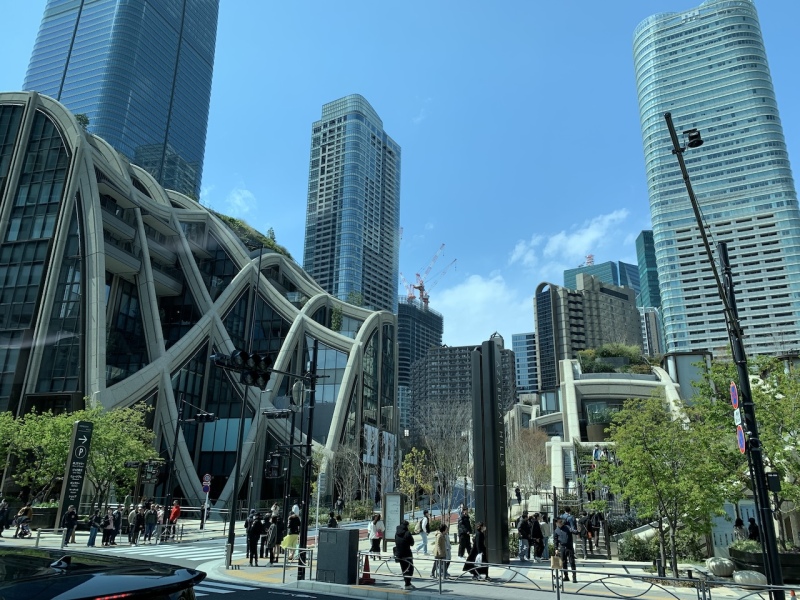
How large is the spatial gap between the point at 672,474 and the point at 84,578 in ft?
62.6

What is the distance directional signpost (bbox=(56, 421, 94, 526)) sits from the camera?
93.7 feet

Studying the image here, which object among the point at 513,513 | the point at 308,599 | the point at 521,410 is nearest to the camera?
the point at 308,599

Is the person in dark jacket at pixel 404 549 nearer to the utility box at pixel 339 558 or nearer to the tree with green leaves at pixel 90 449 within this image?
the utility box at pixel 339 558

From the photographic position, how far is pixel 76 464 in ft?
94.9

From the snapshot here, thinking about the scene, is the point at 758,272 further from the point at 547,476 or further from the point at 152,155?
the point at 152,155

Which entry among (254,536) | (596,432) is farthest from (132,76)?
(254,536)

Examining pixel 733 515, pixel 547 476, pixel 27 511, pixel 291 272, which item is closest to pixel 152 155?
pixel 291 272

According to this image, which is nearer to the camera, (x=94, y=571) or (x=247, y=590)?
(x=94, y=571)

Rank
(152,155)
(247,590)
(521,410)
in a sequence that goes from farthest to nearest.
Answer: (152,155), (521,410), (247,590)

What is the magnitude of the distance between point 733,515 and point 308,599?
83.6ft

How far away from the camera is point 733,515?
29000 millimetres

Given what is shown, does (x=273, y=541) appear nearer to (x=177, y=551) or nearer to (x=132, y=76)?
(x=177, y=551)

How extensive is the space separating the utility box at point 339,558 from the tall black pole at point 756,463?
1009cm

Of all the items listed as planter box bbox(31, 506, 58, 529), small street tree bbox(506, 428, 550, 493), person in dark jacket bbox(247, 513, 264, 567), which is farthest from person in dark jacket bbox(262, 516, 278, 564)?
small street tree bbox(506, 428, 550, 493)
